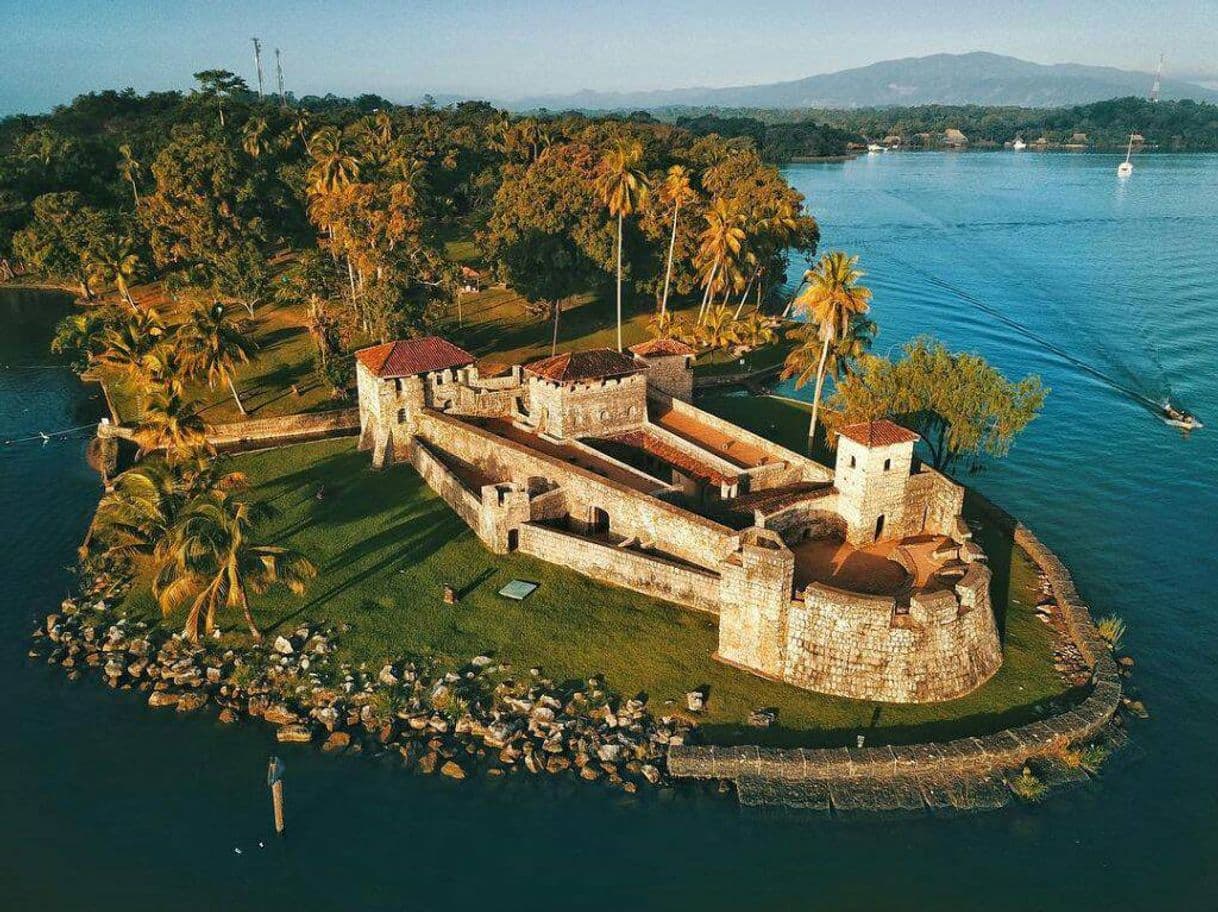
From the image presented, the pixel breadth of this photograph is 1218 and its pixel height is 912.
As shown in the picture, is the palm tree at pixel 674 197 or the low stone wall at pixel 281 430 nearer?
the low stone wall at pixel 281 430

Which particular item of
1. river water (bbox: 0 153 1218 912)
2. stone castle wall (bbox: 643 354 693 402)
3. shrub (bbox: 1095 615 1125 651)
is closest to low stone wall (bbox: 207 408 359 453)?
river water (bbox: 0 153 1218 912)

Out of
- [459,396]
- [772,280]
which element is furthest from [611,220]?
[459,396]

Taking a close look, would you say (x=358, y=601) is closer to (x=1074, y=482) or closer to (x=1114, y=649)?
(x=1114, y=649)

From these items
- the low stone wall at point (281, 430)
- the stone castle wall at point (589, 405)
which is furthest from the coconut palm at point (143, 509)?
the stone castle wall at point (589, 405)

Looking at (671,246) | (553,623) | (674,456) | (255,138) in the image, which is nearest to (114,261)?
(255,138)

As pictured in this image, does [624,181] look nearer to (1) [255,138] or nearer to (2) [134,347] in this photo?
(2) [134,347]

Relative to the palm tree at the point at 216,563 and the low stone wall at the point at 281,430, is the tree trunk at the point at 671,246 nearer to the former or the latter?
the low stone wall at the point at 281,430
